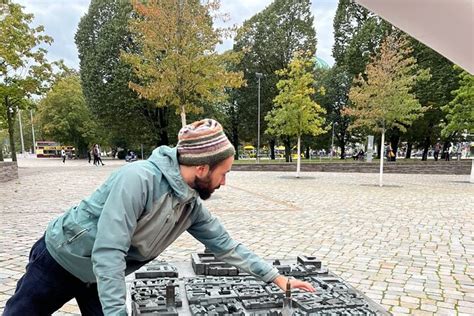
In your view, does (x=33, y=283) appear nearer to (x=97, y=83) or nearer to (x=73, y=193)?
(x=73, y=193)

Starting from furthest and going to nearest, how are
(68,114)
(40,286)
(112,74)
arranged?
(68,114)
(112,74)
(40,286)

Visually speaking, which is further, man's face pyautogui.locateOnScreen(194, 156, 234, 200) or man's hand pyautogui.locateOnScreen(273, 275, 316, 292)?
man's hand pyautogui.locateOnScreen(273, 275, 316, 292)

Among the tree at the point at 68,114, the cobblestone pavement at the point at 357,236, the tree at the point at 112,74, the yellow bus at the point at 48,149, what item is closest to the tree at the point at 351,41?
the tree at the point at 112,74

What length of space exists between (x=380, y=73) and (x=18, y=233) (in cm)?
1362

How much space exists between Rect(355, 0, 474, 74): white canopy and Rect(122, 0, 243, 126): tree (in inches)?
354

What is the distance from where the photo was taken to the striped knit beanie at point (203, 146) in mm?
1592

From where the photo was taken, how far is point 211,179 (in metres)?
1.67

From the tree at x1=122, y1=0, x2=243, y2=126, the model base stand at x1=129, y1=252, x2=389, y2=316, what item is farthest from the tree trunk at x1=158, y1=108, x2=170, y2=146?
the model base stand at x1=129, y1=252, x2=389, y2=316

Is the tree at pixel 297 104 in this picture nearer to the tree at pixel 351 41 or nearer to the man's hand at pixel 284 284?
the tree at pixel 351 41

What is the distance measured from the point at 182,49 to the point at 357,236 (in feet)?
23.6

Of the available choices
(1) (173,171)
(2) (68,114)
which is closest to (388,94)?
(1) (173,171)

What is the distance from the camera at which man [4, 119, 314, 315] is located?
1.47 metres

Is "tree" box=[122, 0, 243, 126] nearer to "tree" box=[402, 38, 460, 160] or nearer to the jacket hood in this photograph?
the jacket hood

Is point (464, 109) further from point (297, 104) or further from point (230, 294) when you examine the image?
point (230, 294)
